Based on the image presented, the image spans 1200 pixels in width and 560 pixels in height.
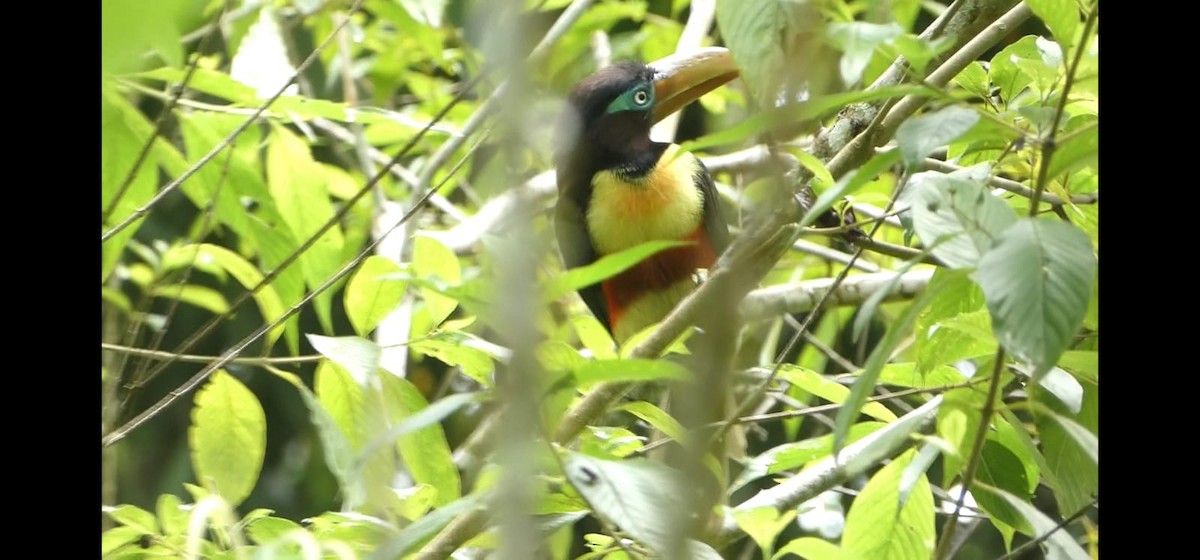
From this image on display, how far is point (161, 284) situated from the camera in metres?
2.86

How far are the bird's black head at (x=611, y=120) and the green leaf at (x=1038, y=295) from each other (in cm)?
167

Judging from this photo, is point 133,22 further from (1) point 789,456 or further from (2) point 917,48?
(1) point 789,456

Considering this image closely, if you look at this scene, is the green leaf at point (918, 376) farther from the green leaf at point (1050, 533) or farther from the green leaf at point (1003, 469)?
the green leaf at point (1050, 533)

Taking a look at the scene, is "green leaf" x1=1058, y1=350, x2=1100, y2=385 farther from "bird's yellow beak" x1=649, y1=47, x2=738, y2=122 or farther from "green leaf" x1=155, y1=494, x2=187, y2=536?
"bird's yellow beak" x1=649, y1=47, x2=738, y2=122

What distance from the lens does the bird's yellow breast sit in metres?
2.73

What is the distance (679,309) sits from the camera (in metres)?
1.50

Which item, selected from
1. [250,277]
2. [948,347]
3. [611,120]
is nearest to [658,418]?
[948,347]

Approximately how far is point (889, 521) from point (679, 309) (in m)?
0.37

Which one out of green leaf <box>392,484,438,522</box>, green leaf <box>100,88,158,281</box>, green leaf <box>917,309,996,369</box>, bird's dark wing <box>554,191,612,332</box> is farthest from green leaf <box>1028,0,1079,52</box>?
bird's dark wing <box>554,191,612,332</box>

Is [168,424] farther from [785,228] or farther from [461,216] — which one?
[785,228]

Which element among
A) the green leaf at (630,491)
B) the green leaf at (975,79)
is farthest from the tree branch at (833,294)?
the green leaf at (630,491)

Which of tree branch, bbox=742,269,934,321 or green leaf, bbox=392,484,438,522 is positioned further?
tree branch, bbox=742,269,934,321

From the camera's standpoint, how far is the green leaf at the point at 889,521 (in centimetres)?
150
